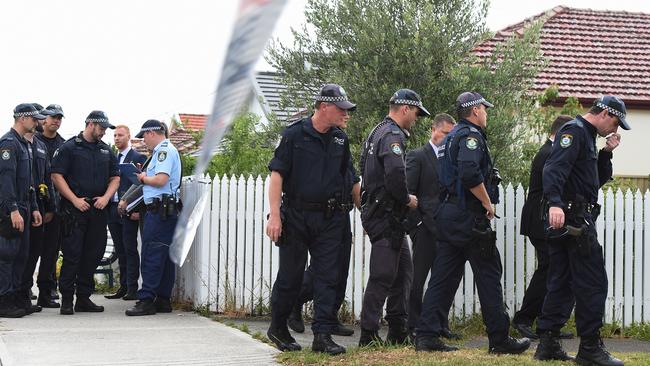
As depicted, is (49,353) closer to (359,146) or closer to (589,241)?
(589,241)

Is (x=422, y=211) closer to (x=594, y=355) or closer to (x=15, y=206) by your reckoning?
(x=594, y=355)

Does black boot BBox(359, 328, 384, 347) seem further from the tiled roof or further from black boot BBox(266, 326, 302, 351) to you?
the tiled roof

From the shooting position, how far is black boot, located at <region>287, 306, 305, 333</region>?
790 centimetres

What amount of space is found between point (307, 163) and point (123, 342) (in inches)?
80.4

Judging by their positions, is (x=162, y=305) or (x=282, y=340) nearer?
(x=282, y=340)

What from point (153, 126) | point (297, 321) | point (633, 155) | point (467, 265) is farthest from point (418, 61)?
point (633, 155)

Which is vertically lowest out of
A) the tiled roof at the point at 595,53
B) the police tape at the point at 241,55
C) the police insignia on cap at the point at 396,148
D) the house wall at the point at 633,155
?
the police tape at the point at 241,55

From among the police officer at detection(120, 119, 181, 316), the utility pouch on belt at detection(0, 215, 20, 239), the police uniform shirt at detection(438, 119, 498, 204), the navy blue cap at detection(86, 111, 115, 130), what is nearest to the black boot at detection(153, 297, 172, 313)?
the police officer at detection(120, 119, 181, 316)

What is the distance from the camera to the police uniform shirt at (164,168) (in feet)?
27.5

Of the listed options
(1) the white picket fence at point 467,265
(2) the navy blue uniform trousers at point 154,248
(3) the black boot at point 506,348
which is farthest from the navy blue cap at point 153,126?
(3) the black boot at point 506,348

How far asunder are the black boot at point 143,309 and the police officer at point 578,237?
402 centimetres

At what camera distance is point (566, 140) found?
6039 millimetres

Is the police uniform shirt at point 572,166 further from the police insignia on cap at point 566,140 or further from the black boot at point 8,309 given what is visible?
the black boot at point 8,309

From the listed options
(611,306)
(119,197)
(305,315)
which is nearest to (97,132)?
(119,197)
